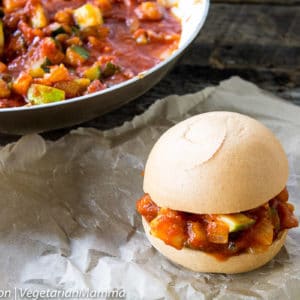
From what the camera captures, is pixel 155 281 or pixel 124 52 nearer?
pixel 155 281

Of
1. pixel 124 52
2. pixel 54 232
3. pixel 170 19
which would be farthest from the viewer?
pixel 170 19

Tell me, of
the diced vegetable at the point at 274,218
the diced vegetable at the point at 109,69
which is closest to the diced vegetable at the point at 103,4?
the diced vegetable at the point at 109,69

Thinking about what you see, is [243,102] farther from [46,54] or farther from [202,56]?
[46,54]

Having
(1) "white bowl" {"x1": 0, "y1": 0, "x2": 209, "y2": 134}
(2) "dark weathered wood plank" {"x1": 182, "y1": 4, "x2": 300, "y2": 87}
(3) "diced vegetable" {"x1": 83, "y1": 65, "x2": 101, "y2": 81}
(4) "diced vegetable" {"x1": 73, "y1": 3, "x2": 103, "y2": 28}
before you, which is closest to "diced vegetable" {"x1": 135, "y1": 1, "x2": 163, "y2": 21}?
(4) "diced vegetable" {"x1": 73, "y1": 3, "x2": 103, "y2": 28}

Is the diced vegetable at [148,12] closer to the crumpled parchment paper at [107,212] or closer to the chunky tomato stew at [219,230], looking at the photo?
the crumpled parchment paper at [107,212]

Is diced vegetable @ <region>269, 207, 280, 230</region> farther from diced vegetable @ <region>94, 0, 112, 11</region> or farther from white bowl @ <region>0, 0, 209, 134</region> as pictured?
diced vegetable @ <region>94, 0, 112, 11</region>

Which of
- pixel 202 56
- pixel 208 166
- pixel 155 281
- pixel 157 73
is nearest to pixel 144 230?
pixel 155 281
